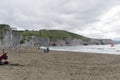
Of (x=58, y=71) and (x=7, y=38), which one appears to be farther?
(x=7, y=38)

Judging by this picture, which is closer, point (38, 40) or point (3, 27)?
point (3, 27)

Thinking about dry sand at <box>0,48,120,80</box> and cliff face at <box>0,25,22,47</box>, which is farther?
cliff face at <box>0,25,22,47</box>

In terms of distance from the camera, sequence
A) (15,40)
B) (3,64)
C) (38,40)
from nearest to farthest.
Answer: (3,64)
(15,40)
(38,40)

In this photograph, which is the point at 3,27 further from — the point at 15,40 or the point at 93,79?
the point at 93,79

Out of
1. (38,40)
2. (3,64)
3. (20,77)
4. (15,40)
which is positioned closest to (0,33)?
(15,40)

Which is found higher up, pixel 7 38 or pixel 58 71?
pixel 7 38

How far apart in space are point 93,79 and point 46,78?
3.34m

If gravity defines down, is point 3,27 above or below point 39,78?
above

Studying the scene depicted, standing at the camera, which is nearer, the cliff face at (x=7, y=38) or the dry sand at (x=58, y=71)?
the dry sand at (x=58, y=71)

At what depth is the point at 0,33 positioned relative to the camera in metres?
83.4

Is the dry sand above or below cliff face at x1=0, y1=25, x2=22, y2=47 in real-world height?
below

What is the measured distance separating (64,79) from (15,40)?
8838cm

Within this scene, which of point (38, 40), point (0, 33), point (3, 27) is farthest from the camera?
point (38, 40)

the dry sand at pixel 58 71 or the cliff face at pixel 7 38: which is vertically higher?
the cliff face at pixel 7 38
